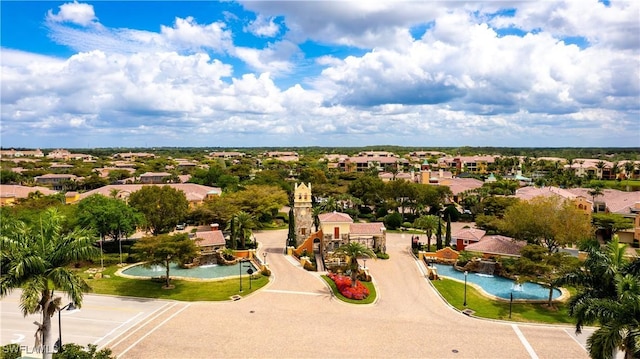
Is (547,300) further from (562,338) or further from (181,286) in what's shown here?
(181,286)

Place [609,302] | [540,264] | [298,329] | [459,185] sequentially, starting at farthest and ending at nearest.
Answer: [459,185]
[540,264]
[298,329]
[609,302]

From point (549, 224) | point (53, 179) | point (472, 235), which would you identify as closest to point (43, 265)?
point (549, 224)

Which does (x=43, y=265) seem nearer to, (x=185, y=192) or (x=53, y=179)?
(x=185, y=192)

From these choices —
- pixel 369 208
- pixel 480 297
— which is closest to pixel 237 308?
pixel 480 297

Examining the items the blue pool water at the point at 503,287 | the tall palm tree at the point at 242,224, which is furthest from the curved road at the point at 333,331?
the tall palm tree at the point at 242,224

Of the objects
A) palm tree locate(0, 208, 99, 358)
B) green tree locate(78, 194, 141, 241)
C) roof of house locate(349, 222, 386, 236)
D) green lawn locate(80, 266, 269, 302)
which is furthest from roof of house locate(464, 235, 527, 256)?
palm tree locate(0, 208, 99, 358)

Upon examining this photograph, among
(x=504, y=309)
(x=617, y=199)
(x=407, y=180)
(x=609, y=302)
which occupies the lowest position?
(x=504, y=309)
